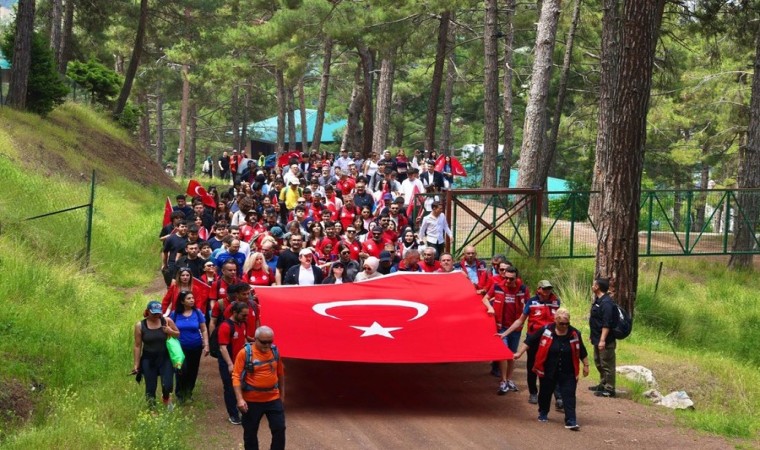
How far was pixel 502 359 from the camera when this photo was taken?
12633mm

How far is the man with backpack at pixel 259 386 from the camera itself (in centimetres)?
969

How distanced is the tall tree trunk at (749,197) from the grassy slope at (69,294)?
13.6 m

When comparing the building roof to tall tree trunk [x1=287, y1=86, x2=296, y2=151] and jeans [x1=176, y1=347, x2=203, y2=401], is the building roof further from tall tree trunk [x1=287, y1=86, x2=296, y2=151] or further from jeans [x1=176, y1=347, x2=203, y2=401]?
jeans [x1=176, y1=347, x2=203, y2=401]

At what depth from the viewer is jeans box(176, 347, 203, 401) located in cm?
1181

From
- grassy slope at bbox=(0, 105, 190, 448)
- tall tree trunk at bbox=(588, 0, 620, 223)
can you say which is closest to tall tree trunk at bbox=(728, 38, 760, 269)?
tall tree trunk at bbox=(588, 0, 620, 223)

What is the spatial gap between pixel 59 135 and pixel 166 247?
48.9 feet

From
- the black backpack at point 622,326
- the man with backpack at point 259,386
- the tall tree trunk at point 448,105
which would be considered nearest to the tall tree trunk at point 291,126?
the tall tree trunk at point 448,105

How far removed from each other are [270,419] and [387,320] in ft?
11.7

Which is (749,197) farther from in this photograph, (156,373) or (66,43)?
(66,43)

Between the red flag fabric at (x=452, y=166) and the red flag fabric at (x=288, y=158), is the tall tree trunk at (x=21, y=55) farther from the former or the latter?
the red flag fabric at (x=452, y=166)

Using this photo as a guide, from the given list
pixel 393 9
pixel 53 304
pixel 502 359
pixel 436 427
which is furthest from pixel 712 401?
pixel 393 9

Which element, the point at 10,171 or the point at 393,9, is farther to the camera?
the point at 393,9

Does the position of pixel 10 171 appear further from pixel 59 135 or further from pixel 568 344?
pixel 568 344

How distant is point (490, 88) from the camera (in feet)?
96.9
